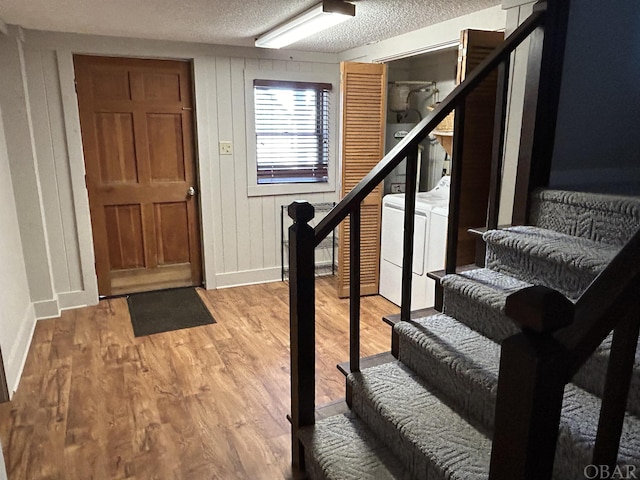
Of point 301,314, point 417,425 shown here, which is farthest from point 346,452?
point 301,314

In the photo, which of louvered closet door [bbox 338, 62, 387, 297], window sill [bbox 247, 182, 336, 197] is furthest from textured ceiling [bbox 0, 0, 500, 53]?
window sill [bbox 247, 182, 336, 197]

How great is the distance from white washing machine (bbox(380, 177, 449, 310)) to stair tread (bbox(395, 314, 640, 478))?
50.9 inches

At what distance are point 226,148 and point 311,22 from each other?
1.59 metres

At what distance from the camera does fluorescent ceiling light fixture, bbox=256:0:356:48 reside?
2493 millimetres

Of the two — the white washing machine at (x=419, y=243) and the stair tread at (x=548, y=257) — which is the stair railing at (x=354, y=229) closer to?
the stair tread at (x=548, y=257)

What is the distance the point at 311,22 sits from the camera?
108 inches

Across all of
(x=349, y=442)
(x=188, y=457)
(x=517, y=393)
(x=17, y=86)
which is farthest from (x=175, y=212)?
(x=517, y=393)

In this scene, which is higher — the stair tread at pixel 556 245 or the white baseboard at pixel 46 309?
the stair tread at pixel 556 245

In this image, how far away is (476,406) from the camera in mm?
1538

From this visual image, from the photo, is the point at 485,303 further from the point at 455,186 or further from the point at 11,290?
the point at 11,290

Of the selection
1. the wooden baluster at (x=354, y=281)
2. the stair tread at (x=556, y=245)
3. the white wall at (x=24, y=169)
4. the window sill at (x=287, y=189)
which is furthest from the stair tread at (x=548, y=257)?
the white wall at (x=24, y=169)

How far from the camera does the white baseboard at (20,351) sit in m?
2.53

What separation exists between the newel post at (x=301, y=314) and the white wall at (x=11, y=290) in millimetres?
1727

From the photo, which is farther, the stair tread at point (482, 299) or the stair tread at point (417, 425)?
the stair tread at point (482, 299)
